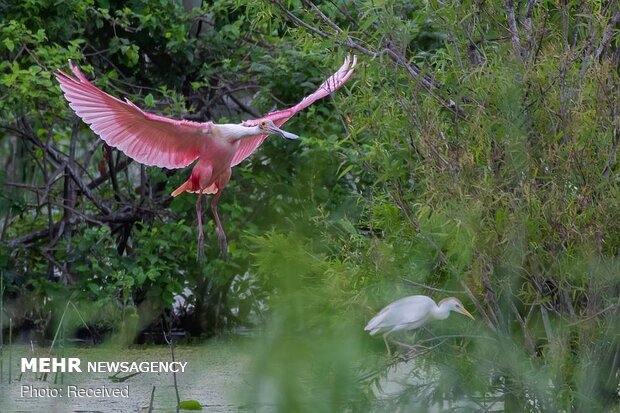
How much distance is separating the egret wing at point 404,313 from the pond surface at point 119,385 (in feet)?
3.39

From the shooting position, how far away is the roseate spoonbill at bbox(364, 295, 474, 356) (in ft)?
12.5

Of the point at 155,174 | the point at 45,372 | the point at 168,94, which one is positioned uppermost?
the point at 168,94

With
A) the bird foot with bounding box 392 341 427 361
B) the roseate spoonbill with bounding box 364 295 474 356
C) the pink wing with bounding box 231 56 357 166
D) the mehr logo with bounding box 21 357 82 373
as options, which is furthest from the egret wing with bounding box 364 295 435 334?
the mehr logo with bounding box 21 357 82 373

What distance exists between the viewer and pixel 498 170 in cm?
388

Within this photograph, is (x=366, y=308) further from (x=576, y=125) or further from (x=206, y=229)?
(x=206, y=229)

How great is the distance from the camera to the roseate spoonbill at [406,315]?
3.80 m

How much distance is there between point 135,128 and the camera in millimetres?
4531

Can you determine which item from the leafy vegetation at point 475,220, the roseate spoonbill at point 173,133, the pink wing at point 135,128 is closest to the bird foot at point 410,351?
the leafy vegetation at point 475,220

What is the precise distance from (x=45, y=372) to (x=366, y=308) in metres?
1.97

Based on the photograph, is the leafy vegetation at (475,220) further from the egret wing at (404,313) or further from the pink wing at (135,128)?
the pink wing at (135,128)

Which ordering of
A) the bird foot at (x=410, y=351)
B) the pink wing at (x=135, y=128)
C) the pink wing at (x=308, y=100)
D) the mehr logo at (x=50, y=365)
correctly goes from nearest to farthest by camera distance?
the bird foot at (x=410, y=351) < the pink wing at (x=308, y=100) < the pink wing at (x=135, y=128) < the mehr logo at (x=50, y=365)

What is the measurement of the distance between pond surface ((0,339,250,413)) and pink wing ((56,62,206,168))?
0.81 metres

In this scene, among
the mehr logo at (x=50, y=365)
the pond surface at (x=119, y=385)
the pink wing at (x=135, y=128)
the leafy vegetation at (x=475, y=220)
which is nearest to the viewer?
the leafy vegetation at (x=475, y=220)

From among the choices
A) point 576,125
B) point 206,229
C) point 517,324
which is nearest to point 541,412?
point 517,324
